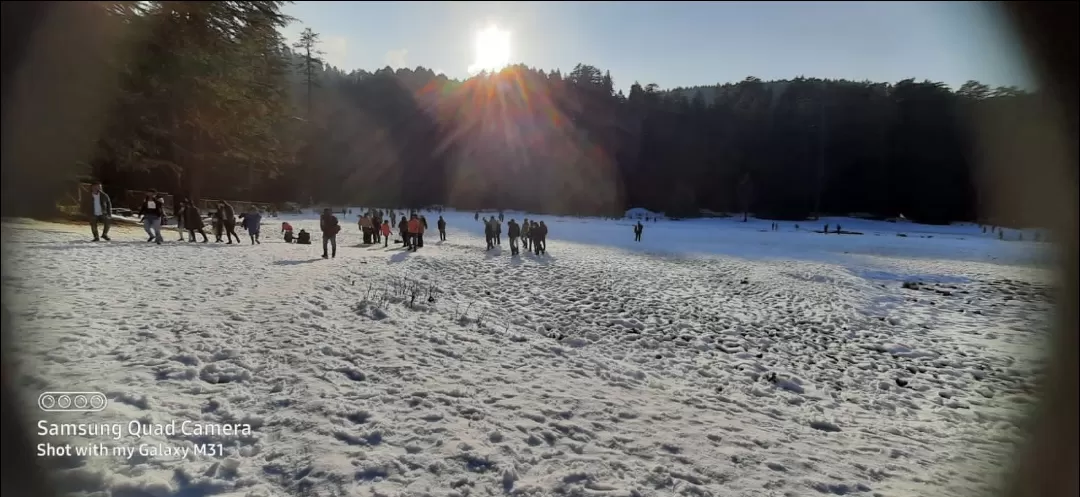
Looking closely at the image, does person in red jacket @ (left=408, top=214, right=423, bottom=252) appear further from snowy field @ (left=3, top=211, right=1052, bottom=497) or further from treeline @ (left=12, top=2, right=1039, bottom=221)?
treeline @ (left=12, top=2, right=1039, bottom=221)

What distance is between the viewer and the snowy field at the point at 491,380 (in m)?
3.88

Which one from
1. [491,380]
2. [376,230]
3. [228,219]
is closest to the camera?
[491,380]

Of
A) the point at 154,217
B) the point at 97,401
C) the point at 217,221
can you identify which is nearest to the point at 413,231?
the point at 217,221

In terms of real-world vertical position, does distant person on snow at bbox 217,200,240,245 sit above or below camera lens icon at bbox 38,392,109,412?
above

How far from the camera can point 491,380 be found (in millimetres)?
5883

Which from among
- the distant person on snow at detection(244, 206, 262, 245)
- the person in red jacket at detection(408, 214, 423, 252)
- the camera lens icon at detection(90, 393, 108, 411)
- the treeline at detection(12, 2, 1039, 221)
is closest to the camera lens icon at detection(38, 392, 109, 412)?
the camera lens icon at detection(90, 393, 108, 411)

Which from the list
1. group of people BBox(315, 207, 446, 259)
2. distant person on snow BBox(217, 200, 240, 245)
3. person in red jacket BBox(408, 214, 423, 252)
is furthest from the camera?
person in red jacket BBox(408, 214, 423, 252)

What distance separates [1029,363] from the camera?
8133 mm

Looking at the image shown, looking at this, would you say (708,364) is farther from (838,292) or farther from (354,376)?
(838,292)

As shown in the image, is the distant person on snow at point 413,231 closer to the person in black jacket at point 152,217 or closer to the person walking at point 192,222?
the person walking at point 192,222

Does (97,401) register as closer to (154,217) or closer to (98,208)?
(154,217)

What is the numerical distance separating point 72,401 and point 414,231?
1546cm

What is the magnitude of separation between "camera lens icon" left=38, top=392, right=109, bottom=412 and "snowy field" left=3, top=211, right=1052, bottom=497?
0.11 m

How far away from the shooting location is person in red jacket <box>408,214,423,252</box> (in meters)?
19.3
